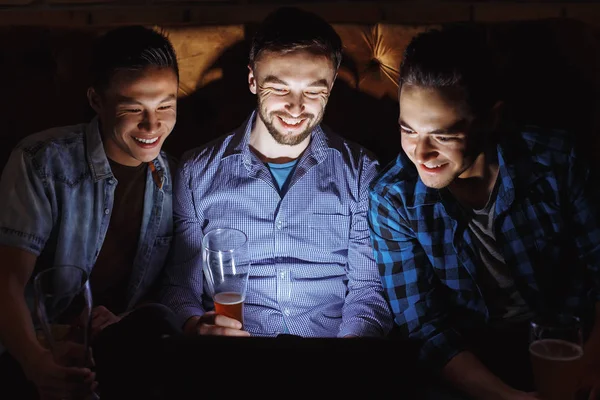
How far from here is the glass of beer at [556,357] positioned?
3.86 feet

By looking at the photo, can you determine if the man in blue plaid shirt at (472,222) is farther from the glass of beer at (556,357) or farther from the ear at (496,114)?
the glass of beer at (556,357)

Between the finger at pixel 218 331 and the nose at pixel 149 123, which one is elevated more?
the nose at pixel 149 123

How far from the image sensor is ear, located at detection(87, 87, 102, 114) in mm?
1825

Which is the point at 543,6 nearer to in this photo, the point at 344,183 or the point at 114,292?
the point at 344,183

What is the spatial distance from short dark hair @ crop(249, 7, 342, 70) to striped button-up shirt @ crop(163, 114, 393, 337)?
261 millimetres

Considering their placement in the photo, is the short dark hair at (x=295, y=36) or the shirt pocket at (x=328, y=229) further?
the shirt pocket at (x=328, y=229)

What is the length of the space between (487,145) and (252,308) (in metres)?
0.81

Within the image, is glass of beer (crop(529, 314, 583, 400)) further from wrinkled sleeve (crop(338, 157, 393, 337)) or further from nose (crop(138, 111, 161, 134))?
nose (crop(138, 111, 161, 134))

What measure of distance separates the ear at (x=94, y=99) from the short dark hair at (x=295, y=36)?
445mm

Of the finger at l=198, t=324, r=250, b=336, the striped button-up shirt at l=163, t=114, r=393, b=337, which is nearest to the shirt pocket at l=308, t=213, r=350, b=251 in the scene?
the striped button-up shirt at l=163, t=114, r=393, b=337

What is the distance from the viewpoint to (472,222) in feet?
5.66

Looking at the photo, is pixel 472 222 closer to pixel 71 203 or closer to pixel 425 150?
pixel 425 150

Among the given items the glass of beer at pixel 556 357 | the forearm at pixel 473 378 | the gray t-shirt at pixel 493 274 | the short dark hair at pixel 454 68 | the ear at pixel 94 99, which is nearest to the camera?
the glass of beer at pixel 556 357

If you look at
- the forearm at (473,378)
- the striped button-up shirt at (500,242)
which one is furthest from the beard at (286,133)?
the forearm at (473,378)
